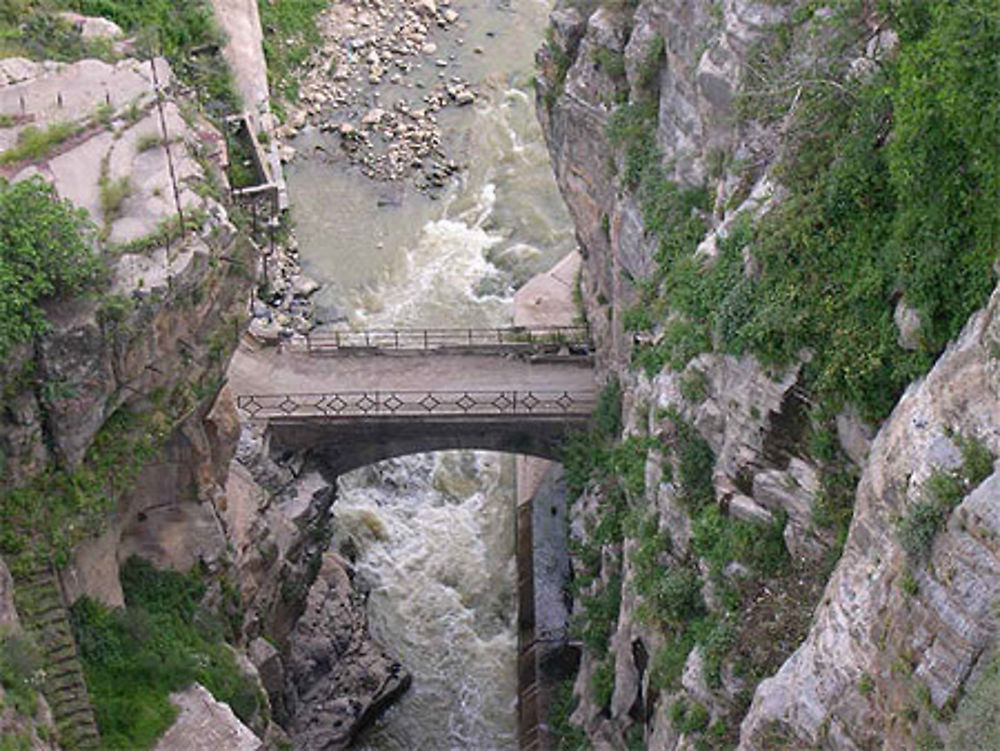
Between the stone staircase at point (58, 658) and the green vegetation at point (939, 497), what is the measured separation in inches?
516

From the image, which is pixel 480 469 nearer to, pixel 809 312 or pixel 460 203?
pixel 460 203

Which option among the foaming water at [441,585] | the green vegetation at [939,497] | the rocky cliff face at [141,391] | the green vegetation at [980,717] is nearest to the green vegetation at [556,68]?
the rocky cliff face at [141,391]

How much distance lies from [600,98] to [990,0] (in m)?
13.9

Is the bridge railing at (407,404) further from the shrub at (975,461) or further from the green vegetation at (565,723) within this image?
the shrub at (975,461)

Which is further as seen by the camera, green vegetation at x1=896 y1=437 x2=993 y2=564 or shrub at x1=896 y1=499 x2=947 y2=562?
shrub at x1=896 y1=499 x2=947 y2=562

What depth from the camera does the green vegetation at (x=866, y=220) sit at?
14.9 meters

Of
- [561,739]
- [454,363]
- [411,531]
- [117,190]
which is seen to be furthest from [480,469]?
[117,190]

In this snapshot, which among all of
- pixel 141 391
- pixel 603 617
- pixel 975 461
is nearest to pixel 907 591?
pixel 975 461

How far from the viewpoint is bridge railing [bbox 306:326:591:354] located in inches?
1225

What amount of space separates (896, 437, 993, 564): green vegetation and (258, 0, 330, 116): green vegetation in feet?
110

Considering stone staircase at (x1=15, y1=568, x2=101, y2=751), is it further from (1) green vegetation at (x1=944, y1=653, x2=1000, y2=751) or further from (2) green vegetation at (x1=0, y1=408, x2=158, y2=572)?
(1) green vegetation at (x1=944, y1=653, x2=1000, y2=751)

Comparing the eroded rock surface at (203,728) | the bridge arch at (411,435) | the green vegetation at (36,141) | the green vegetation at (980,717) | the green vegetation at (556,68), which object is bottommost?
the bridge arch at (411,435)

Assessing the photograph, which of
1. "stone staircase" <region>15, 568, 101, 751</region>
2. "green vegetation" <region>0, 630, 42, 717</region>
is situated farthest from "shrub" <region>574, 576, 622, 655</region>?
"green vegetation" <region>0, 630, 42, 717</region>

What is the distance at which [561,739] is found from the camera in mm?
27672
